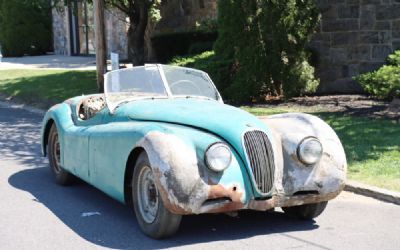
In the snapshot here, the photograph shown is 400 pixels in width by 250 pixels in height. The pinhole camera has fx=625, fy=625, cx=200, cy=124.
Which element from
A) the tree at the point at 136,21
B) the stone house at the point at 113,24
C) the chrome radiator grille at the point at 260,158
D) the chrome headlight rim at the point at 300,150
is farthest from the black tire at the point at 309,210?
the stone house at the point at 113,24

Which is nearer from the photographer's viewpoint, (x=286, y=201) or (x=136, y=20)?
(x=286, y=201)

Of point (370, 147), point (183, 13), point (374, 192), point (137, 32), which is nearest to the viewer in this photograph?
point (374, 192)

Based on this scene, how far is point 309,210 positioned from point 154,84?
2143mm

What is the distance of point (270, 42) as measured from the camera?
13438mm

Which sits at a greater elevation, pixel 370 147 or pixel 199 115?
pixel 199 115

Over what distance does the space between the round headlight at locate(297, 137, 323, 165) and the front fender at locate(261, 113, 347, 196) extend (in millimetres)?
40

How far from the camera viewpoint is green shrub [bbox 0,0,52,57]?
3120 cm

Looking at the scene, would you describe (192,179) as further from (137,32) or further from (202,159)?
(137,32)

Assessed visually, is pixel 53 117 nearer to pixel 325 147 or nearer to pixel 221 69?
pixel 325 147

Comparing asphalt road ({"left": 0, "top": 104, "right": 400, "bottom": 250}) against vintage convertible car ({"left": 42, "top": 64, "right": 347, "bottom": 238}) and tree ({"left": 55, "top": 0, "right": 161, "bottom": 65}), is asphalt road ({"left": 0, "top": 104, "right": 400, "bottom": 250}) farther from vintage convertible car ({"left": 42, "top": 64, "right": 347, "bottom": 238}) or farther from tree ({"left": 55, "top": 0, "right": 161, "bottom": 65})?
tree ({"left": 55, "top": 0, "right": 161, "bottom": 65})

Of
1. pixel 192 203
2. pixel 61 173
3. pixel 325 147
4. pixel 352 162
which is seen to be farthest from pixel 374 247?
pixel 61 173

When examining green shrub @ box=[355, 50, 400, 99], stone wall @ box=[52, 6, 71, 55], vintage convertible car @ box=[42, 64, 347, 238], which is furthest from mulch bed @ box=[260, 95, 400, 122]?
stone wall @ box=[52, 6, 71, 55]

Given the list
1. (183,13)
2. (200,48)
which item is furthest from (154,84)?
(183,13)

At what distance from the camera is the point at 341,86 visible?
1456 centimetres
